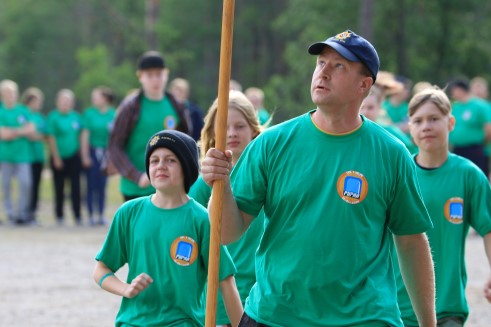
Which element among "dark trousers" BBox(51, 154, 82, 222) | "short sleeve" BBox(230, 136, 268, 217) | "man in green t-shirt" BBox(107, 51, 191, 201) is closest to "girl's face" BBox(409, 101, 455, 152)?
"short sleeve" BBox(230, 136, 268, 217)

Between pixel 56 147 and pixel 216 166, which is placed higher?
pixel 216 166

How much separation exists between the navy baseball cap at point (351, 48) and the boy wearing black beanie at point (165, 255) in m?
1.43

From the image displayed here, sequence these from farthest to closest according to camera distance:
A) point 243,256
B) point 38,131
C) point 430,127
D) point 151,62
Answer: point 38,131 < point 151,62 < point 430,127 < point 243,256

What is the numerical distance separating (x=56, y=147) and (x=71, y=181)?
0.72 metres

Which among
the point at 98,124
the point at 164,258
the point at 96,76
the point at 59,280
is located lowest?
the point at 59,280

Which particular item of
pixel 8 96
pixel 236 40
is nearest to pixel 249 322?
pixel 8 96

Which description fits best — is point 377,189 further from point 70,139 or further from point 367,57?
point 70,139

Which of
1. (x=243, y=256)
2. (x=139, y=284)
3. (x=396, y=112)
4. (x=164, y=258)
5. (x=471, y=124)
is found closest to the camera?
(x=139, y=284)

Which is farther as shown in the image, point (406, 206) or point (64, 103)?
point (64, 103)

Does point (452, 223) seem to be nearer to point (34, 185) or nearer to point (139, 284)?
point (139, 284)

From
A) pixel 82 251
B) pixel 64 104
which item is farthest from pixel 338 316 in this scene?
pixel 64 104

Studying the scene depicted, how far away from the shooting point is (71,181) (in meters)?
19.1

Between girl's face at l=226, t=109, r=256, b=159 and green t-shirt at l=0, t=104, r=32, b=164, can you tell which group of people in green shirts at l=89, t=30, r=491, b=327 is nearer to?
girl's face at l=226, t=109, r=256, b=159

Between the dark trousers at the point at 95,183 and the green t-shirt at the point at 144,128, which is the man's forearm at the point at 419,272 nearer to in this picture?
the green t-shirt at the point at 144,128
